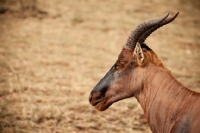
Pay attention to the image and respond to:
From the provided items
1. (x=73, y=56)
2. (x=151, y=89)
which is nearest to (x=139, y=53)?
(x=151, y=89)

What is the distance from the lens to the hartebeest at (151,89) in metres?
4.04

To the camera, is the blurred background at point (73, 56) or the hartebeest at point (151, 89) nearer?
the hartebeest at point (151, 89)

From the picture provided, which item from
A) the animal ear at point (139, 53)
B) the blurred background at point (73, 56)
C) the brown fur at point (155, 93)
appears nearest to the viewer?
the brown fur at point (155, 93)

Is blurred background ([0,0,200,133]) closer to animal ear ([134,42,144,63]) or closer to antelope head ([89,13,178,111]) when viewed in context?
antelope head ([89,13,178,111])

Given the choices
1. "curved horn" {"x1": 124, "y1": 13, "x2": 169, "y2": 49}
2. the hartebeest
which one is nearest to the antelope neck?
the hartebeest

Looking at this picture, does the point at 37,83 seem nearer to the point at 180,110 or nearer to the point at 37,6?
the point at 180,110

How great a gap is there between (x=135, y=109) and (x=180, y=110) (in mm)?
3402

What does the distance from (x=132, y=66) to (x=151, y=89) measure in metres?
0.45

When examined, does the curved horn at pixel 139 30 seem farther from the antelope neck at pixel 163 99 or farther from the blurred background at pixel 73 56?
the blurred background at pixel 73 56

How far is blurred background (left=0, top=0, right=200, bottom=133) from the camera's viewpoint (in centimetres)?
671

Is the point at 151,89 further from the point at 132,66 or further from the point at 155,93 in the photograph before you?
the point at 132,66

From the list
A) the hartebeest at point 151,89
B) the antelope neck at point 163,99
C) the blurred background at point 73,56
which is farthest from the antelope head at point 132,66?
the blurred background at point 73,56

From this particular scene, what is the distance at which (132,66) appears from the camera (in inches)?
178

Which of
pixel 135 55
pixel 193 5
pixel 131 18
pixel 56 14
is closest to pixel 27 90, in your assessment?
pixel 135 55
